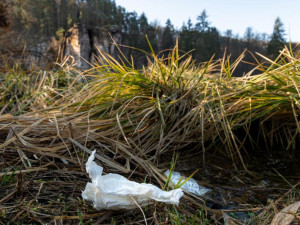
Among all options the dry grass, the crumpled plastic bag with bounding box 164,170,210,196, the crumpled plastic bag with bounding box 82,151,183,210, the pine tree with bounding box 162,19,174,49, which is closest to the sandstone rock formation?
the pine tree with bounding box 162,19,174,49

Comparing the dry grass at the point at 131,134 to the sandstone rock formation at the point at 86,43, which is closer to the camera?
the dry grass at the point at 131,134

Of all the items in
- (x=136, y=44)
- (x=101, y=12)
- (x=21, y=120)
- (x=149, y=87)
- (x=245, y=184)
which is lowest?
(x=245, y=184)

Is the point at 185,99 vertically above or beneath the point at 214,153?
above

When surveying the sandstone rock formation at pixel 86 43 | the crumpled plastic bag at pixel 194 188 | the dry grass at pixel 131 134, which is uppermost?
the sandstone rock formation at pixel 86 43

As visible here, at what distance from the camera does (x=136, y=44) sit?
533 cm

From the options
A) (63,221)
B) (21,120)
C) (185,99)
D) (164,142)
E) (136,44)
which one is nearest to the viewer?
(63,221)

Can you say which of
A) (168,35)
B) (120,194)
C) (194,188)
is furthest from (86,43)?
(120,194)

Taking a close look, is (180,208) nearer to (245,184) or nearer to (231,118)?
(245,184)

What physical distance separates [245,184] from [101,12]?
5445 millimetres

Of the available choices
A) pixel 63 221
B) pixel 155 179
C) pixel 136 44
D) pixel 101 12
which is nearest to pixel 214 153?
pixel 155 179

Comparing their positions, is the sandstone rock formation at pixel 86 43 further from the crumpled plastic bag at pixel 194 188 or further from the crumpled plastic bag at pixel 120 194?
the crumpled plastic bag at pixel 120 194

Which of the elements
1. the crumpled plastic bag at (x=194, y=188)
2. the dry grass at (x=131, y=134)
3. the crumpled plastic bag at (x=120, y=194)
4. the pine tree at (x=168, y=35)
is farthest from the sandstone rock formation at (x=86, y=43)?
the crumpled plastic bag at (x=120, y=194)

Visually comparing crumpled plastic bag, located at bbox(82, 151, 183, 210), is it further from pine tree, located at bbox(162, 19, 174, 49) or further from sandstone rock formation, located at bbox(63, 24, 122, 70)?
pine tree, located at bbox(162, 19, 174, 49)

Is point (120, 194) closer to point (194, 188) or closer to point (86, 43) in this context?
point (194, 188)
